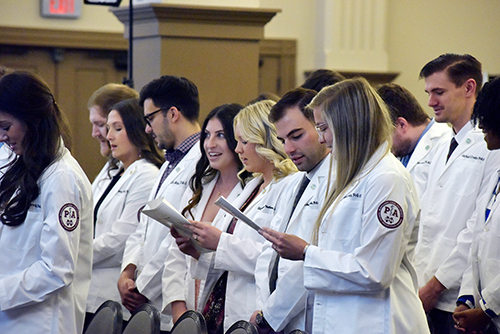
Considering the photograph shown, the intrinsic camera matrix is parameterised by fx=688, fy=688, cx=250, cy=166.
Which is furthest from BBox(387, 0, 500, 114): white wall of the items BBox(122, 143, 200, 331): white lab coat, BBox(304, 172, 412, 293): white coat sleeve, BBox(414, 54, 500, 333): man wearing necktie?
BBox(304, 172, 412, 293): white coat sleeve

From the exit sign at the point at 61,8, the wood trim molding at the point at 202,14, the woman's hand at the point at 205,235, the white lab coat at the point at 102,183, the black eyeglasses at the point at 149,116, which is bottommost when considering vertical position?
the white lab coat at the point at 102,183

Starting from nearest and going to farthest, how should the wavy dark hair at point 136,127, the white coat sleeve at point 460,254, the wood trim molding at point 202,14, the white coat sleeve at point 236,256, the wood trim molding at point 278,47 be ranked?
the white coat sleeve at point 236,256, the white coat sleeve at point 460,254, the wavy dark hair at point 136,127, the wood trim molding at point 202,14, the wood trim molding at point 278,47

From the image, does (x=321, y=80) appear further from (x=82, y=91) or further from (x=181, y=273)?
(x=82, y=91)

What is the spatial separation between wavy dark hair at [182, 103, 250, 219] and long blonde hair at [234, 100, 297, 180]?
0.14 metres

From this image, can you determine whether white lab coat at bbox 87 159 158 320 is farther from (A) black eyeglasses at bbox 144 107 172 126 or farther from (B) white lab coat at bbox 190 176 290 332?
(B) white lab coat at bbox 190 176 290 332

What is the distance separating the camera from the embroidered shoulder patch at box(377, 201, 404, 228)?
6.17 ft

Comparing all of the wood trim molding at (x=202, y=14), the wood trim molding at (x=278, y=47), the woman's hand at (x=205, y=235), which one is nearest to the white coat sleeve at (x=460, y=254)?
the woman's hand at (x=205, y=235)

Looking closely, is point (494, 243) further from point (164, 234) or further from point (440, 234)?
point (164, 234)

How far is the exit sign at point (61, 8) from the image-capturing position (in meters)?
5.81

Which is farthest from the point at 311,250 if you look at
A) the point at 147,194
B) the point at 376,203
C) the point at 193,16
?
the point at 193,16

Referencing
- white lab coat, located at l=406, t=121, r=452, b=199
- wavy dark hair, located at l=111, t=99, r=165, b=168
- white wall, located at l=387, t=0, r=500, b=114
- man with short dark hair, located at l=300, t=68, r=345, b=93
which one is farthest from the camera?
white wall, located at l=387, t=0, r=500, b=114

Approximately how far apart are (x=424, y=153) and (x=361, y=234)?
1370mm

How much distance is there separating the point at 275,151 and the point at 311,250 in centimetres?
69

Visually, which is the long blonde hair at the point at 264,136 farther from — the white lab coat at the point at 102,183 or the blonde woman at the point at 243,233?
the white lab coat at the point at 102,183
